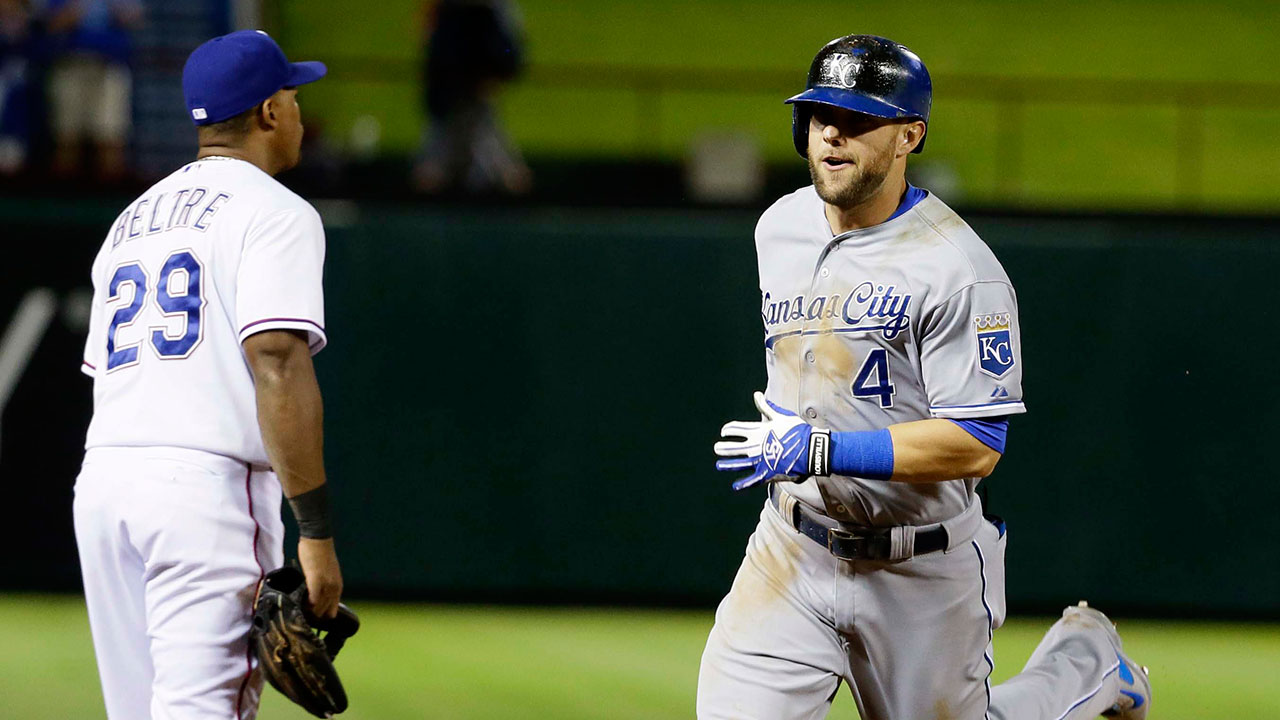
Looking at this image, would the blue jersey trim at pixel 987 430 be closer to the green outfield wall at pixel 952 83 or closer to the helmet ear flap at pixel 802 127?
the helmet ear flap at pixel 802 127

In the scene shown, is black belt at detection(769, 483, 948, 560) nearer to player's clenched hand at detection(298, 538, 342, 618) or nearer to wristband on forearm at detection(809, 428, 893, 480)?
wristband on forearm at detection(809, 428, 893, 480)

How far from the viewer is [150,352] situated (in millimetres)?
3662

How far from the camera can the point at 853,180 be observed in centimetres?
365

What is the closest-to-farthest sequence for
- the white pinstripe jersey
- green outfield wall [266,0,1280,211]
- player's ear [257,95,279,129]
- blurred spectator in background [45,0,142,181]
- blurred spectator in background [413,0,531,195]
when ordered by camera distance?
the white pinstripe jersey, player's ear [257,95,279,129], blurred spectator in background [45,0,142,181], blurred spectator in background [413,0,531,195], green outfield wall [266,0,1280,211]

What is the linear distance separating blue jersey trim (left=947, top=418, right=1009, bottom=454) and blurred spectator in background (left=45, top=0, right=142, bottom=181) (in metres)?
6.78

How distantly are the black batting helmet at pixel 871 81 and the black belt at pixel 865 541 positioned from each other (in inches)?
A: 40.5

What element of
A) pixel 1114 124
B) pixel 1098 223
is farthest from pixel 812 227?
pixel 1114 124

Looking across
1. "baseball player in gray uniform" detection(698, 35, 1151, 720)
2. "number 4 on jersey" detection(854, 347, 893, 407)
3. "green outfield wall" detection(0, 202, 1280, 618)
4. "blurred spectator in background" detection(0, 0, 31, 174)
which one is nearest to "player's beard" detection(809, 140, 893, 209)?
"baseball player in gray uniform" detection(698, 35, 1151, 720)

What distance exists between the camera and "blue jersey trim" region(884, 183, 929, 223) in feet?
12.4

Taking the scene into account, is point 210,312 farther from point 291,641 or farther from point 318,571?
point 291,641

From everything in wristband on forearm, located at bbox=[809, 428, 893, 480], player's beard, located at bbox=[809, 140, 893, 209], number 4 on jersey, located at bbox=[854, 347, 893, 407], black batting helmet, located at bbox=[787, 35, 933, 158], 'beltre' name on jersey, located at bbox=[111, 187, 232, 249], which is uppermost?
black batting helmet, located at bbox=[787, 35, 933, 158]

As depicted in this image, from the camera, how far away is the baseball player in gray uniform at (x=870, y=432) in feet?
11.6

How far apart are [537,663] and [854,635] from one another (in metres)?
3.25

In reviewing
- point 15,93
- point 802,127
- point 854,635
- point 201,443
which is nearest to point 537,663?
point 854,635
